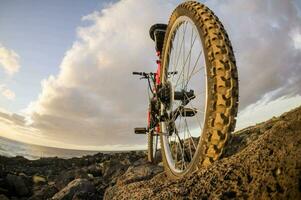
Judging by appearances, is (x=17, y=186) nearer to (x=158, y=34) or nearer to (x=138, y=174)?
(x=138, y=174)

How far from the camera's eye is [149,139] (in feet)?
24.7

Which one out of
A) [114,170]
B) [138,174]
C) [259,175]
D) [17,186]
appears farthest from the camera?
[114,170]

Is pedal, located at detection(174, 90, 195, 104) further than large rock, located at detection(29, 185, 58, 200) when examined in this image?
No

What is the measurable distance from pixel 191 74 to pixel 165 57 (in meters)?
1.60

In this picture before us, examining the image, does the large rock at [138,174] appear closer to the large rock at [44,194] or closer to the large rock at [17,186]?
the large rock at [44,194]

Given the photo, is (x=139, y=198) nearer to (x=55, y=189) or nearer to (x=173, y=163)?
(x=173, y=163)

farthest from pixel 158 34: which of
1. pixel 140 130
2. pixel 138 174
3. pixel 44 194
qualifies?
pixel 44 194

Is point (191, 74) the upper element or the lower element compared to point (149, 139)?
upper

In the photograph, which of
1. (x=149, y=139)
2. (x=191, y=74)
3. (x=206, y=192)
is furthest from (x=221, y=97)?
(x=149, y=139)

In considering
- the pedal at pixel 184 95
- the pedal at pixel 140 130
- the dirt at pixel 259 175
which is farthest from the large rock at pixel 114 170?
the dirt at pixel 259 175

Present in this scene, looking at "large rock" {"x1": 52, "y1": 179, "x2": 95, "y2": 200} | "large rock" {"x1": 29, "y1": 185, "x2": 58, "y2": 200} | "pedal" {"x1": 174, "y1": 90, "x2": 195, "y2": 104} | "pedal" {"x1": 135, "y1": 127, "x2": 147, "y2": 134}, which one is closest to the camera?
"pedal" {"x1": 174, "y1": 90, "x2": 195, "y2": 104}

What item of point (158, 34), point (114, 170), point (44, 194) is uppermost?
point (158, 34)

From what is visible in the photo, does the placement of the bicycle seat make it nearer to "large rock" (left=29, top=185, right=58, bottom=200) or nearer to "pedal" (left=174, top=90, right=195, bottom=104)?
"pedal" (left=174, top=90, right=195, bottom=104)

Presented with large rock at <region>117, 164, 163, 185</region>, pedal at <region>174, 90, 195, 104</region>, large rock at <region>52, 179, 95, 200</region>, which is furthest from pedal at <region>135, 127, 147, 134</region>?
pedal at <region>174, 90, 195, 104</region>
